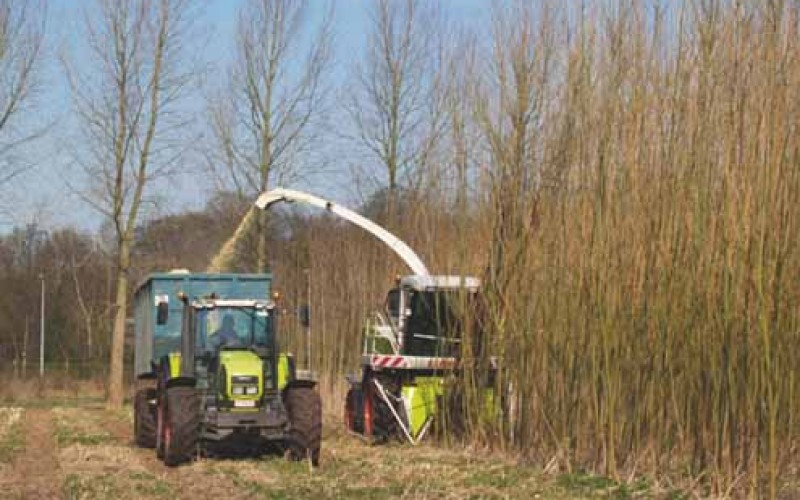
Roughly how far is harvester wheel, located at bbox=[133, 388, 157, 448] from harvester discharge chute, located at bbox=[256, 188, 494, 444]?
285 centimetres

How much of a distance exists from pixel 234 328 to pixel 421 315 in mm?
2734

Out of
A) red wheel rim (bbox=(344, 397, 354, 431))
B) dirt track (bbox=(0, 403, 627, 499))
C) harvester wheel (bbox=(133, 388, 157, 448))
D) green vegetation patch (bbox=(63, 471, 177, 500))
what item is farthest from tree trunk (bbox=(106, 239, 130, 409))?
green vegetation patch (bbox=(63, 471, 177, 500))

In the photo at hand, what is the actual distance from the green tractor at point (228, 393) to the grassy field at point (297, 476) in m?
0.31

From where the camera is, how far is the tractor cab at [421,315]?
1462 centimetres

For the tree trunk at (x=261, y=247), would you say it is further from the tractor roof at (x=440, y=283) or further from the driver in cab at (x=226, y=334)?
the driver in cab at (x=226, y=334)

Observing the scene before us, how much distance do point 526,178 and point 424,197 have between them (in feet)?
7.35

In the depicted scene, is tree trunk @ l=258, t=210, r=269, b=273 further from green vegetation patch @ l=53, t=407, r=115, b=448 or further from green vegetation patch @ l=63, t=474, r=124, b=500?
green vegetation patch @ l=63, t=474, r=124, b=500

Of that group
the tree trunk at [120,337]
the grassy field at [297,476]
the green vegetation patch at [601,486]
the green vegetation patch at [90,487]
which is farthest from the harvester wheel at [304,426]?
the tree trunk at [120,337]

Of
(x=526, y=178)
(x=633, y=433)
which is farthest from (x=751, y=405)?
(x=526, y=178)

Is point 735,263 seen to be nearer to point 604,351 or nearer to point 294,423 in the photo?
point 604,351

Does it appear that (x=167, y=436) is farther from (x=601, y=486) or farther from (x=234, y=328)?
(x=601, y=486)

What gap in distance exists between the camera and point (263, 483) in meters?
11.6

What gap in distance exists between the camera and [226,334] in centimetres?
1433

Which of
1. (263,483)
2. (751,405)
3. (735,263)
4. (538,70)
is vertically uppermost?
(538,70)
